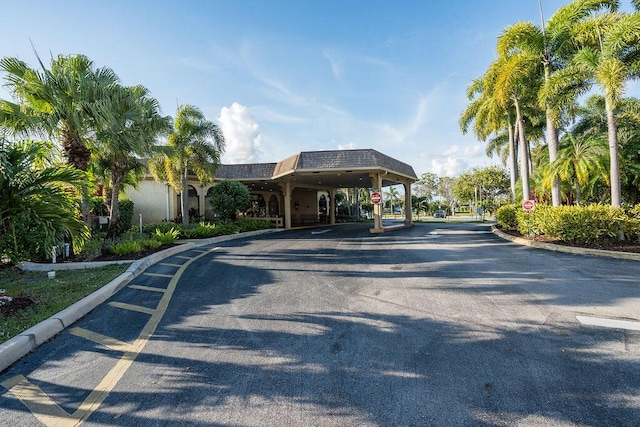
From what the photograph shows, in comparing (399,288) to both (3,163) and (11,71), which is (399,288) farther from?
(11,71)

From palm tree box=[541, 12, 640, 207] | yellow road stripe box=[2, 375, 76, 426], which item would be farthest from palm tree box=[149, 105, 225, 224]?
palm tree box=[541, 12, 640, 207]

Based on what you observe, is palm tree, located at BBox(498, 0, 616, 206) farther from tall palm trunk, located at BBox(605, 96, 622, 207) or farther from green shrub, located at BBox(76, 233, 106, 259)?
green shrub, located at BBox(76, 233, 106, 259)

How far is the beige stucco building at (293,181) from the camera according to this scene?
1748 centimetres

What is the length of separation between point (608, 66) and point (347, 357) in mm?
13003

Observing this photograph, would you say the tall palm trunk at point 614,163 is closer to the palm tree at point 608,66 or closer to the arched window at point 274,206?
the palm tree at point 608,66

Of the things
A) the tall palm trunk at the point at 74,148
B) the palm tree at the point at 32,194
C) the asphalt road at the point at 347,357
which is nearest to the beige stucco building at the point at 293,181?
the tall palm trunk at the point at 74,148

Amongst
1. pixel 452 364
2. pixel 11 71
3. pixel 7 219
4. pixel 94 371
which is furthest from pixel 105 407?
pixel 11 71

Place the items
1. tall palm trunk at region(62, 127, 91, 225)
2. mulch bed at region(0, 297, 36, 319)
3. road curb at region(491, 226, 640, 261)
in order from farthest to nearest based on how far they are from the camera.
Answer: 1. tall palm trunk at region(62, 127, 91, 225)
2. road curb at region(491, 226, 640, 261)
3. mulch bed at region(0, 297, 36, 319)

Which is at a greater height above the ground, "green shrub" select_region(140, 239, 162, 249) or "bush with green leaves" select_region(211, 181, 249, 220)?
"bush with green leaves" select_region(211, 181, 249, 220)

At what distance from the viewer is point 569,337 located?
3766 millimetres

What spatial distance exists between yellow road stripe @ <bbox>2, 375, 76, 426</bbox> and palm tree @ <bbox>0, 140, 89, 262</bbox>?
8.38 feet

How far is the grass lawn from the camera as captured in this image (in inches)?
172

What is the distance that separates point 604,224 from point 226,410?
41.3ft

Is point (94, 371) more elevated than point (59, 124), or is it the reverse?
point (59, 124)
